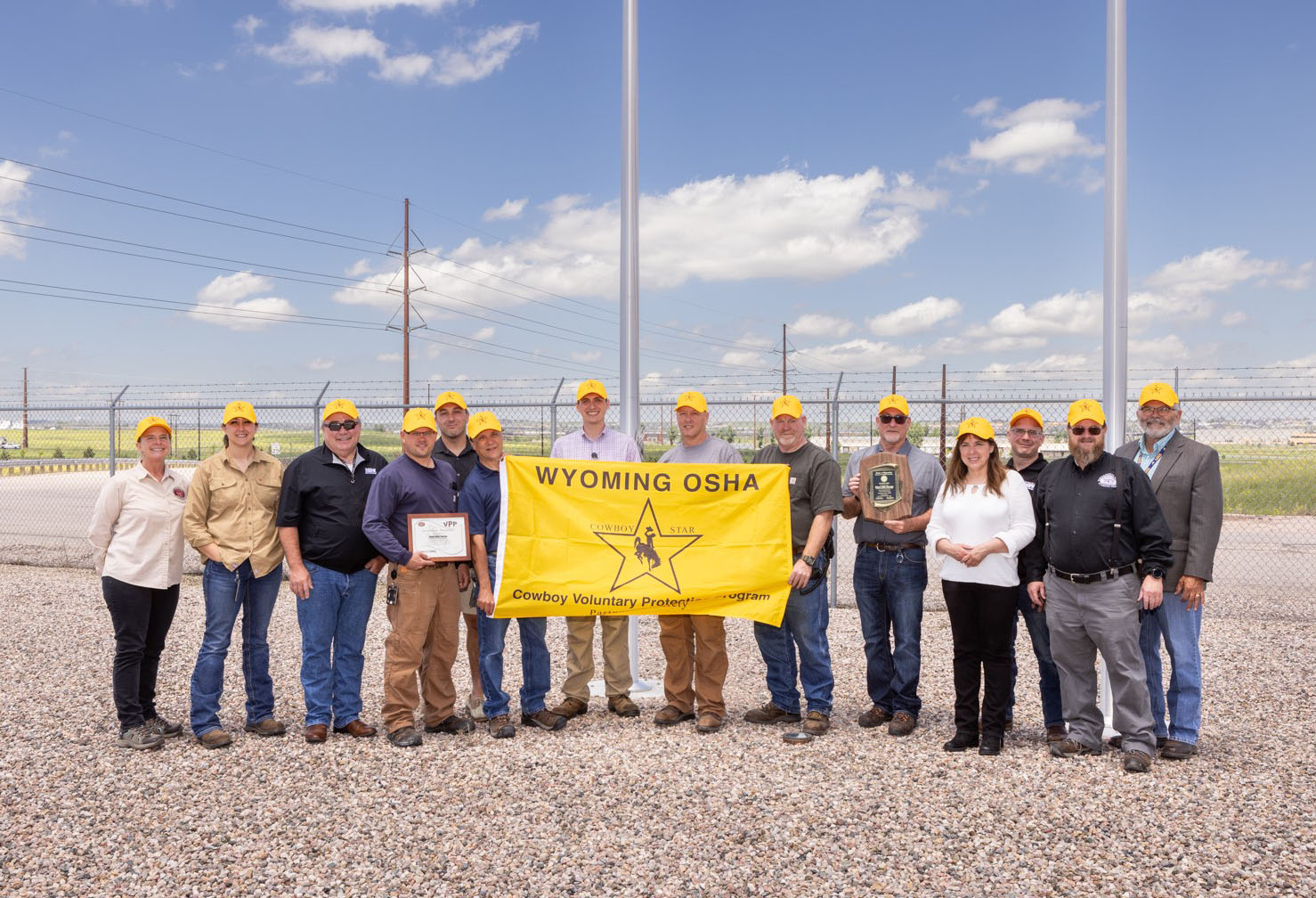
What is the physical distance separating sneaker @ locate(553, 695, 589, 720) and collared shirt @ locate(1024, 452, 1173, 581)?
3.31 meters

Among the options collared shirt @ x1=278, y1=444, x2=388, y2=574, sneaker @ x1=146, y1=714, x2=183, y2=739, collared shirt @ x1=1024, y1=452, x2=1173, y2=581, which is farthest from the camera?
sneaker @ x1=146, y1=714, x2=183, y2=739

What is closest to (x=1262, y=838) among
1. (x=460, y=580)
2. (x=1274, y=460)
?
(x=460, y=580)

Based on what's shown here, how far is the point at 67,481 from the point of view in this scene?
2581 centimetres

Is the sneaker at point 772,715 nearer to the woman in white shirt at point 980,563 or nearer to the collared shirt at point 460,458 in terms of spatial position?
the woman in white shirt at point 980,563

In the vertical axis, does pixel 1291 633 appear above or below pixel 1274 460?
below

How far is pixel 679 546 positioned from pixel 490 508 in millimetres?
1291

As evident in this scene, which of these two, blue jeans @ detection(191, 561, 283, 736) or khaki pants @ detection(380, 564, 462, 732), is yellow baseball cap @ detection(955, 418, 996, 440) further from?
blue jeans @ detection(191, 561, 283, 736)

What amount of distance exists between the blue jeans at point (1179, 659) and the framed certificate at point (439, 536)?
4.26 metres

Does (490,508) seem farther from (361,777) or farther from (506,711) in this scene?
(361,777)

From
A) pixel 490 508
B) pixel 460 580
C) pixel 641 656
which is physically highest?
pixel 490 508

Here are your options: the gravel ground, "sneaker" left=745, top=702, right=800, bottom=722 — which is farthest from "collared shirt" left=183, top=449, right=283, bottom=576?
A: "sneaker" left=745, top=702, right=800, bottom=722

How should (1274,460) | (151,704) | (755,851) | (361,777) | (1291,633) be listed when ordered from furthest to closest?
(1274,460)
(1291,633)
(151,704)
(361,777)
(755,851)

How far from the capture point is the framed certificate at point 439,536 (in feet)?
18.4

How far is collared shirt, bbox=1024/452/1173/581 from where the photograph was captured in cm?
520
